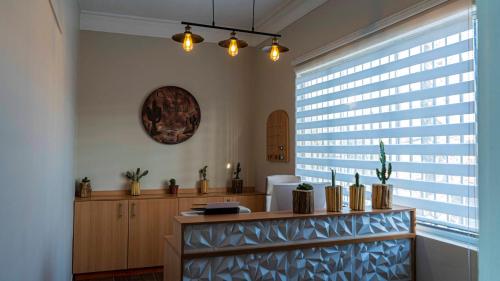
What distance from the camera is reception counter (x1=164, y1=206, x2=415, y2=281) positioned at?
7.97ft

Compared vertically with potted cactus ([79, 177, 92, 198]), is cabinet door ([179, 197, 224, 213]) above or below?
below

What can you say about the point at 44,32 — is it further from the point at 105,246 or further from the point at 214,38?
the point at 214,38

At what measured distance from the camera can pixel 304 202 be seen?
8.93 feet

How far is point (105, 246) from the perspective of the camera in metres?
4.42

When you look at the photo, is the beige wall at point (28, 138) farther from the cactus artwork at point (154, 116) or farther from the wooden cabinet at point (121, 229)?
the cactus artwork at point (154, 116)

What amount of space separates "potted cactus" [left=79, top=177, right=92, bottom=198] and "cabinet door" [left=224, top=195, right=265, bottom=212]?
1.74m

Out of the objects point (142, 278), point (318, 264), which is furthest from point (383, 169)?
point (142, 278)

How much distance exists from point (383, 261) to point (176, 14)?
146 inches

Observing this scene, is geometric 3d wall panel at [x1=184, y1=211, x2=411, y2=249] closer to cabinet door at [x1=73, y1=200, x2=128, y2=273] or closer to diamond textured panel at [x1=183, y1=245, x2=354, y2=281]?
diamond textured panel at [x1=183, y1=245, x2=354, y2=281]

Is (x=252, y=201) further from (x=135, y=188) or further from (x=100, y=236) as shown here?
(x=100, y=236)

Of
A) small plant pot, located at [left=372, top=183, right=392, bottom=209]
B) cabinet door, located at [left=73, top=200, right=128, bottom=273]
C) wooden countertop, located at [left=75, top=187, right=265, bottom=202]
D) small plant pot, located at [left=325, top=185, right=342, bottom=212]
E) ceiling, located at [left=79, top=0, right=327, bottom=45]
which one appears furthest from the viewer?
wooden countertop, located at [left=75, top=187, right=265, bottom=202]

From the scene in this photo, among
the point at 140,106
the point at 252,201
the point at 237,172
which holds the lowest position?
the point at 252,201

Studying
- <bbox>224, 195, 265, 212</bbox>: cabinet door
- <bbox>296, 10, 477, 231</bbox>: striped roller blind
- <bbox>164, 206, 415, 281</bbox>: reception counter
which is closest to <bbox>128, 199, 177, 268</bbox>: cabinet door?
<bbox>224, 195, 265, 212</bbox>: cabinet door

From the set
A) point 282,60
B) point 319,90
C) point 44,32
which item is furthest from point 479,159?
point 282,60
